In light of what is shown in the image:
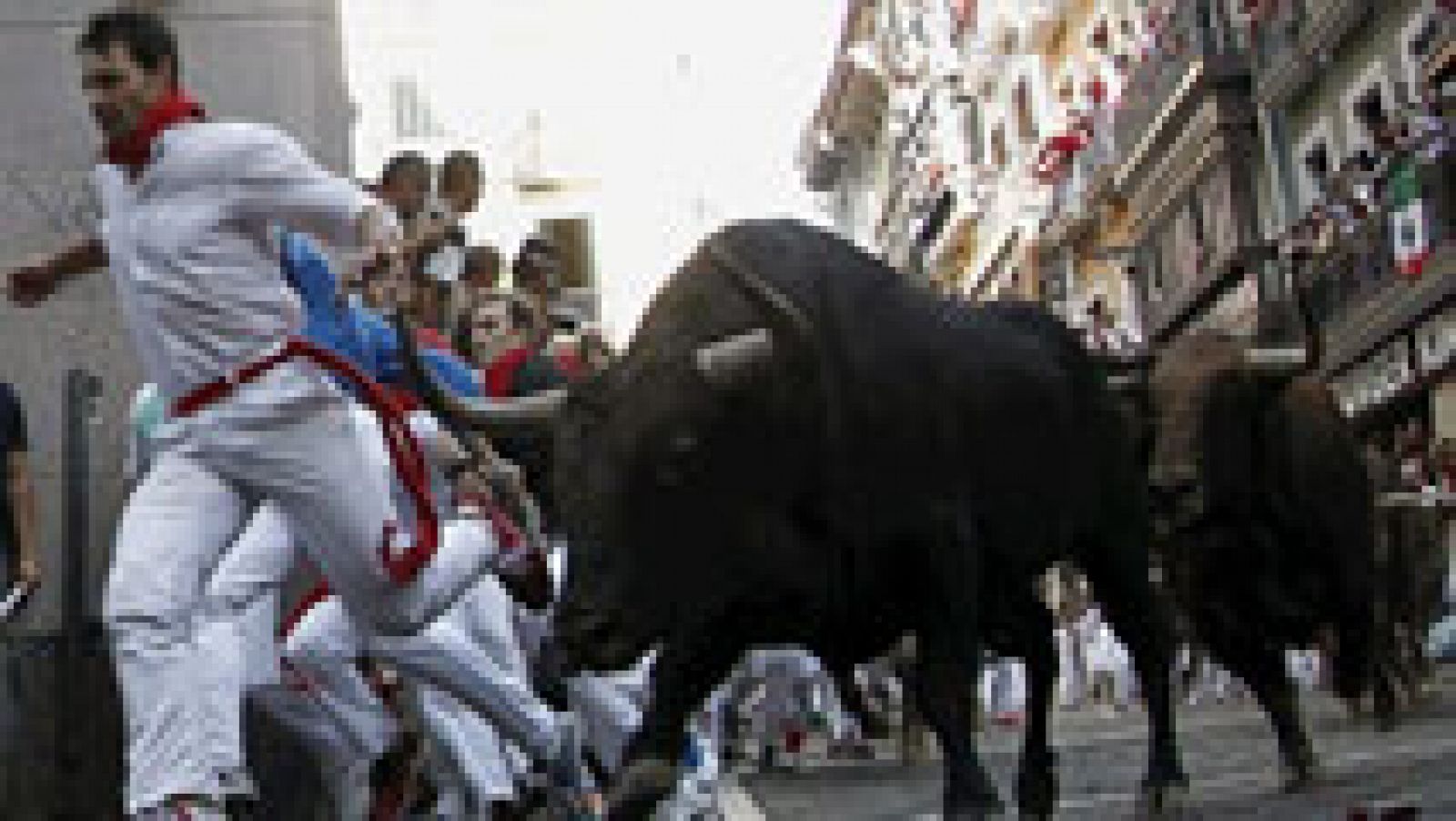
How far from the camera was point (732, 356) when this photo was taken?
5.70 meters

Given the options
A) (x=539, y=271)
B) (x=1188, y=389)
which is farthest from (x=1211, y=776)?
(x=539, y=271)

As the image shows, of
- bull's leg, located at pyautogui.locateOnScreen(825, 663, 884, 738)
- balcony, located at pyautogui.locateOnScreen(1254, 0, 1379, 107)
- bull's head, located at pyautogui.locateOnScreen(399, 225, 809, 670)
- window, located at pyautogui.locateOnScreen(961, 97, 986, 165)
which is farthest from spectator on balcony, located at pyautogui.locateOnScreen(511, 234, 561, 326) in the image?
window, located at pyautogui.locateOnScreen(961, 97, 986, 165)

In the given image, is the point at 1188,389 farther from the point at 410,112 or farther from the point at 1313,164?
the point at 410,112

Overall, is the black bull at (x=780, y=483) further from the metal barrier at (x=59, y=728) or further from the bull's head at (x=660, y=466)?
the metal barrier at (x=59, y=728)

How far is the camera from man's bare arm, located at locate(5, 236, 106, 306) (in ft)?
18.4

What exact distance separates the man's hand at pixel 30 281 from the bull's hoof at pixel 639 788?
5.59 feet

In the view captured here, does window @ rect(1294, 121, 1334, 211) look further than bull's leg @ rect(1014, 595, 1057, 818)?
Yes

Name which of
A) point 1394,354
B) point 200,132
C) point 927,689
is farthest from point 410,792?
point 1394,354

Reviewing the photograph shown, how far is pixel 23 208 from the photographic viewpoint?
320 inches

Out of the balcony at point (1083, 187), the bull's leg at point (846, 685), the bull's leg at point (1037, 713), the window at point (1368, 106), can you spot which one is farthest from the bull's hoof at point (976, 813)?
the balcony at point (1083, 187)

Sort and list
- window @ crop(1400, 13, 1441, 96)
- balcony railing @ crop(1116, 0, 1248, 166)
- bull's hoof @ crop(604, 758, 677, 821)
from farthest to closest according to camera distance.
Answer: balcony railing @ crop(1116, 0, 1248, 166) < window @ crop(1400, 13, 1441, 96) < bull's hoof @ crop(604, 758, 677, 821)

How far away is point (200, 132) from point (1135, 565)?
3.40m

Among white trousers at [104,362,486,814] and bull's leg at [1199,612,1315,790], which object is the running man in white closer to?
white trousers at [104,362,486,814]

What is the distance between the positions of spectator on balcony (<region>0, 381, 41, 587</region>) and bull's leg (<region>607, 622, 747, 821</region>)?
2.25m
